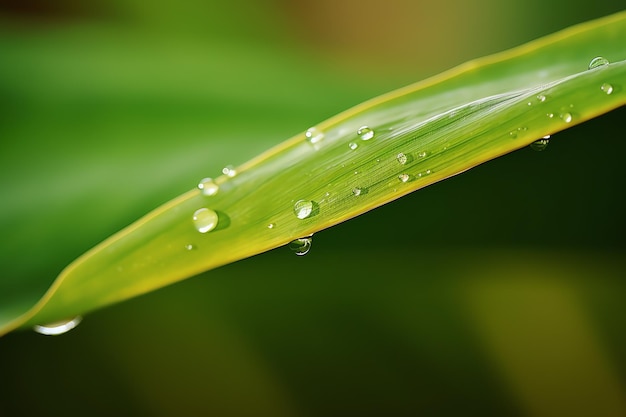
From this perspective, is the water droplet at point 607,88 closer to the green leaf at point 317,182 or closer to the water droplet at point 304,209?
the green leaf at point 317,182

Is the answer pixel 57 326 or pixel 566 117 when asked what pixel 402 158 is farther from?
pixel 57 326

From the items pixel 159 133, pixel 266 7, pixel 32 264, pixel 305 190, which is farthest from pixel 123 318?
pixel 266 7

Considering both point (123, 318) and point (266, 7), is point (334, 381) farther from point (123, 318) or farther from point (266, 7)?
point (266, 7)

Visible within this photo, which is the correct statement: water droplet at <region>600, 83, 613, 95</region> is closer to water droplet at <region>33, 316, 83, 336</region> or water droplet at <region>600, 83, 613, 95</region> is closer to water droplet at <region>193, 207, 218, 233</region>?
water droplet at <region>193, 207, 218, 233</region>

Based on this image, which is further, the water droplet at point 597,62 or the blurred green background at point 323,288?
the blurred green background at point 323,288

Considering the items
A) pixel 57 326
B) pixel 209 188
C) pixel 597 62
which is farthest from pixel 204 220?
pixel 597 62

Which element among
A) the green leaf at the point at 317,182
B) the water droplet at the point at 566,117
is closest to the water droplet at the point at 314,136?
the green leaf at the point at 317,182

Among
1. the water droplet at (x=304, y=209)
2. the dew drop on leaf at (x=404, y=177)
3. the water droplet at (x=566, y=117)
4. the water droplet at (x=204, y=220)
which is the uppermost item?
the water droplet at (x=204, y=220)
